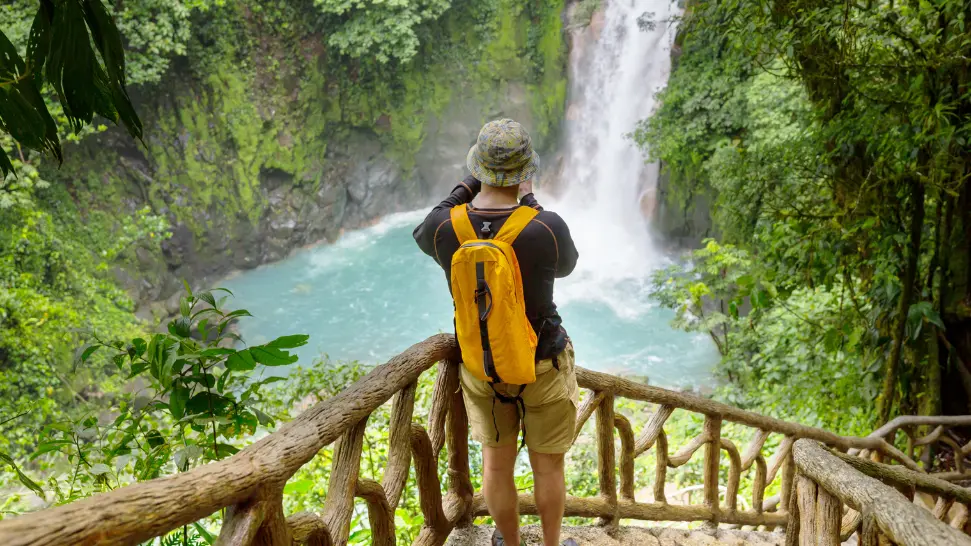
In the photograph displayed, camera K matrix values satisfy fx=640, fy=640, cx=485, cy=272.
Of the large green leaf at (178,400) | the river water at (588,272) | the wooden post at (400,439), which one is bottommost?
the river water at (588,272)

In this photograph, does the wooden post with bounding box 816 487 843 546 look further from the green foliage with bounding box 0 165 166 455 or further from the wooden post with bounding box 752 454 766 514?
the green foliage with bounding box 0 165 166 455

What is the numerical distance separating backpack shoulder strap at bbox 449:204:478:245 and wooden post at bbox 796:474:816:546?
0.95 m

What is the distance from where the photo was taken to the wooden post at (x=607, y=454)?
7.90 feet

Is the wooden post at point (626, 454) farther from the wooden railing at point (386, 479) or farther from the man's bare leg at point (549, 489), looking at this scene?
the man's bare leg at point (549, 489)

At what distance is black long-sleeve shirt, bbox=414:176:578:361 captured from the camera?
5.17ft

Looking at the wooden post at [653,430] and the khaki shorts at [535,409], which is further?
the wooden post at [653,430]

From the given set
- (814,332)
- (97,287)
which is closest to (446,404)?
(814,332)

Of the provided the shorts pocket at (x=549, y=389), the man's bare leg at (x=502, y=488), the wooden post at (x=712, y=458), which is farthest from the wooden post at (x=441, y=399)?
the wooden post at (x=712, y=458)

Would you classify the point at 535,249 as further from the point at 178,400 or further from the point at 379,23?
the point at 379,23

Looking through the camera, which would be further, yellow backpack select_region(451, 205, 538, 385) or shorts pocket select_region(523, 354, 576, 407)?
shorts pocket select_region(523, 354, 576, 407)

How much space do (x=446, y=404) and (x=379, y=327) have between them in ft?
35.4

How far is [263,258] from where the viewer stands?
47.8ft

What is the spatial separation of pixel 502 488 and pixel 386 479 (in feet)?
1.48

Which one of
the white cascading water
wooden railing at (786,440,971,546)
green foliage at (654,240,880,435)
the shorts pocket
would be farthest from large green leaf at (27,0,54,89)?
the white cascading water
